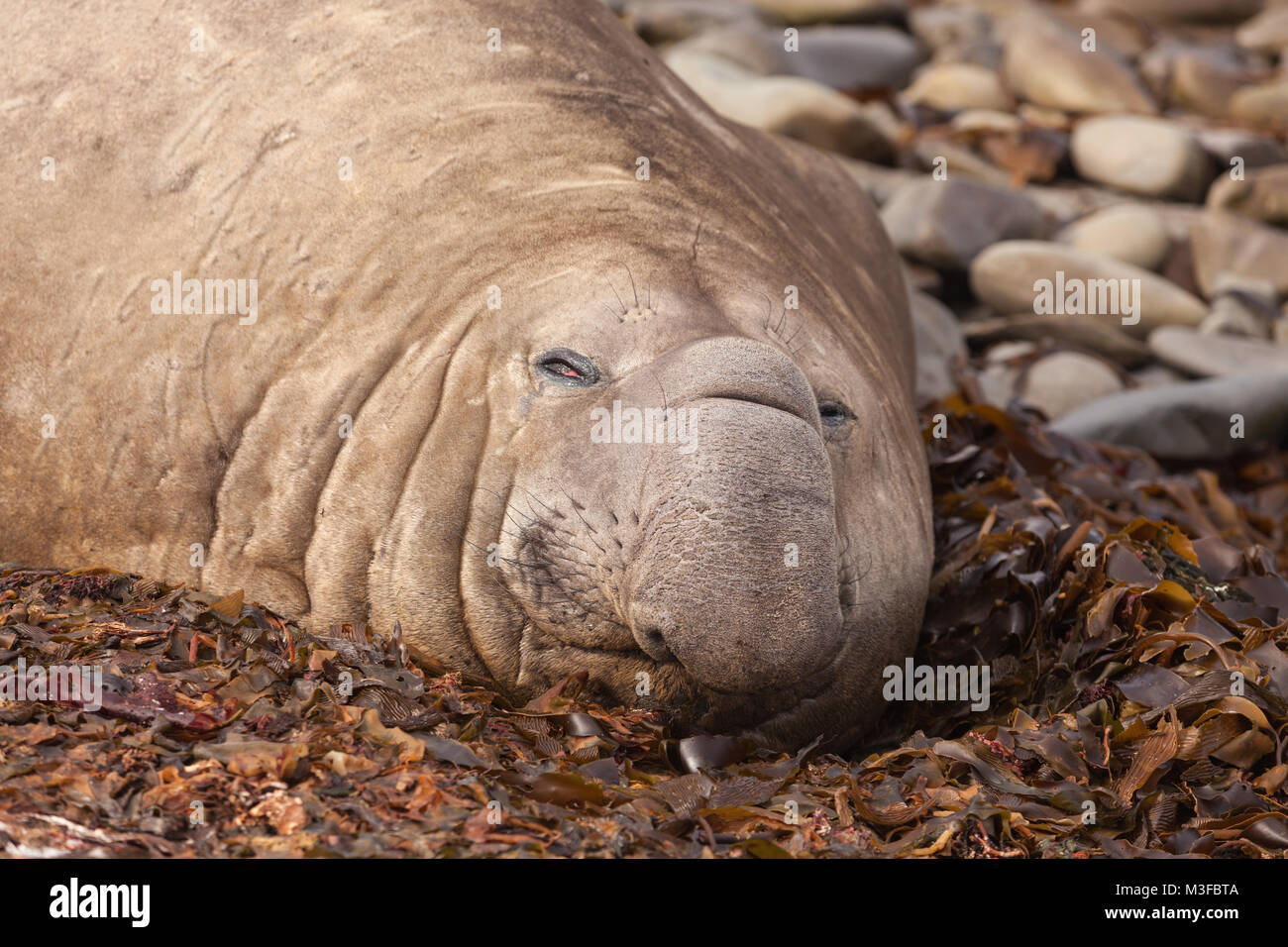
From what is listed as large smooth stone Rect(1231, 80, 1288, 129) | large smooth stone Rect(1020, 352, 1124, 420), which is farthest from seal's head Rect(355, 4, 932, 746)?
large smooth stone Rect(1231, 80, 1288, 129)

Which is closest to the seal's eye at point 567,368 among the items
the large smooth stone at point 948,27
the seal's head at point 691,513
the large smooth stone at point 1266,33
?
the seal's head at point 691,513

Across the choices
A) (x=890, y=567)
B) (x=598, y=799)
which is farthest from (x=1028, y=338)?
(x=598, y=799)

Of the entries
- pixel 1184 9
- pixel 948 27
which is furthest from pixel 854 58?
pixel 1184 9

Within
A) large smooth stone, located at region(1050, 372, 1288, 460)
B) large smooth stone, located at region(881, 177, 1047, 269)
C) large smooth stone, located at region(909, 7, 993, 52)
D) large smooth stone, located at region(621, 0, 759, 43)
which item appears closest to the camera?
large smooth stone, located at region(1050, 372, 1288, 460)

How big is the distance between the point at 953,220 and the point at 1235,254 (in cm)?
239

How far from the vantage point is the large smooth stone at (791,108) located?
37.2ft

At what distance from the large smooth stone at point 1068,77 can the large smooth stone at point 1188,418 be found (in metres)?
6.61

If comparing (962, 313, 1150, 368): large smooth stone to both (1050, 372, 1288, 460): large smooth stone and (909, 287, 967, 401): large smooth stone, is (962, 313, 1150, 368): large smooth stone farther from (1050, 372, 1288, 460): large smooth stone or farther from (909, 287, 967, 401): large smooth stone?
(1050, 372, 1288, 460): large smooth stone

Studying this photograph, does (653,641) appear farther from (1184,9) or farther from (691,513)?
(1184,9)

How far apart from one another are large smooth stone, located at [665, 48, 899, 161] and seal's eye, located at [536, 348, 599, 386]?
7.60m

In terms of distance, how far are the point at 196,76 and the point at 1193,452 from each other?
5414 millimetres

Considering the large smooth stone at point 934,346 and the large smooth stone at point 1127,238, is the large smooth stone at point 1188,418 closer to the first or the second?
the large smooth stone at point 934,346

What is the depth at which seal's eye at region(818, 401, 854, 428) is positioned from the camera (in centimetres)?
409
